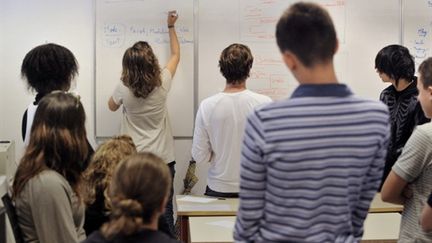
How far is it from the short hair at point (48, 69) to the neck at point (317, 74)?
1.67 meters

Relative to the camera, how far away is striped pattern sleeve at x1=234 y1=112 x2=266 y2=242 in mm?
1395

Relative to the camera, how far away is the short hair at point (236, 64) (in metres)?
3.11

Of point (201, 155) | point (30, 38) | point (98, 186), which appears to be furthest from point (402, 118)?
point (30, 38)

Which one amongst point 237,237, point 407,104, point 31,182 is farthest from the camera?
point 407,104

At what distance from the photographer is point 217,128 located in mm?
3119

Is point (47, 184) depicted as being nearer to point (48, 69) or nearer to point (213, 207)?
point (48, 69)

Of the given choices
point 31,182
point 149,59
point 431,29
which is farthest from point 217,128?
point 431,29

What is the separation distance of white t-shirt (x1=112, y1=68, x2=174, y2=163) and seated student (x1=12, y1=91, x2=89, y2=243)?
1.50 m

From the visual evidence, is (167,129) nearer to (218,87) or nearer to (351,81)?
(218,87)

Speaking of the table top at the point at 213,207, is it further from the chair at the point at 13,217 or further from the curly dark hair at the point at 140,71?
the chair at the point at 13,217

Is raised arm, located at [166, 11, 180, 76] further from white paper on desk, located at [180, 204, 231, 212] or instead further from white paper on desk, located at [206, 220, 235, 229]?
white paper on desk, located at [206, 220, 235, 229]

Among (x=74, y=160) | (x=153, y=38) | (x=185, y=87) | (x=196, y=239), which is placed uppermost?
(x=153, y=38)

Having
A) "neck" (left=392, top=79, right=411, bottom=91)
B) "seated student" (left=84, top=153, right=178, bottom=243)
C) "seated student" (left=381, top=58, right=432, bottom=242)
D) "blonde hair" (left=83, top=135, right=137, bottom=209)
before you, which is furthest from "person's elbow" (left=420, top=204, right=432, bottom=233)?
"neck" (left=392, top=79, right=411, bottom=91)

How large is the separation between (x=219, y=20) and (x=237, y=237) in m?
2.84
